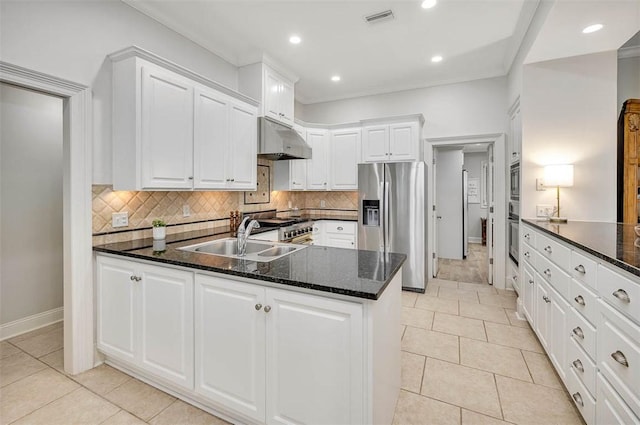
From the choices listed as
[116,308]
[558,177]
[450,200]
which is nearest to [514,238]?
[558,177]

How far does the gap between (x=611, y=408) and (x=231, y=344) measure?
6.05 ft

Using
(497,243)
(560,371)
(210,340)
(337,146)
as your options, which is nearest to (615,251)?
(560,371)

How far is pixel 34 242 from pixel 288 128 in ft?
9.82

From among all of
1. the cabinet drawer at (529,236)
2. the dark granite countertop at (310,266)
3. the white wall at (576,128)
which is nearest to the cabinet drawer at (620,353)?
the dark granite countertop at (310,266)

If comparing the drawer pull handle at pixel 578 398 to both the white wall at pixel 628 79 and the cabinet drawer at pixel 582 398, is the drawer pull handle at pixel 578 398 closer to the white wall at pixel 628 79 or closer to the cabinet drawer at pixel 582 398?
the cabinet drawer at pixel 582 398

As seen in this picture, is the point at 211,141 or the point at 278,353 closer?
the point at 278,353

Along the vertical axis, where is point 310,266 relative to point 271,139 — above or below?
below

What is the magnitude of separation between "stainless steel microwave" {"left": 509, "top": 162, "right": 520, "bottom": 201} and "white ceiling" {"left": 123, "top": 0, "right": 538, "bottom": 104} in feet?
4.32

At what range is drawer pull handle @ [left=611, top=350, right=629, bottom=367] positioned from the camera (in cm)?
127

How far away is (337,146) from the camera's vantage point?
4770 millimetres

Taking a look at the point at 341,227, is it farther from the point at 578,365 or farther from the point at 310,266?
the point at 578,365

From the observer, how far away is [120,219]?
2459 millimetres

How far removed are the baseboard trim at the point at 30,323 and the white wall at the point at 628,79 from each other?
647 cm

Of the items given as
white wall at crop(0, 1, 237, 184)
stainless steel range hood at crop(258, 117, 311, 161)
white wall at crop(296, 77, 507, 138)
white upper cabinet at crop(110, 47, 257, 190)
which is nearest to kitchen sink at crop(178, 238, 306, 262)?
white upper cabinet at crop(110, 47, 257, 190)
